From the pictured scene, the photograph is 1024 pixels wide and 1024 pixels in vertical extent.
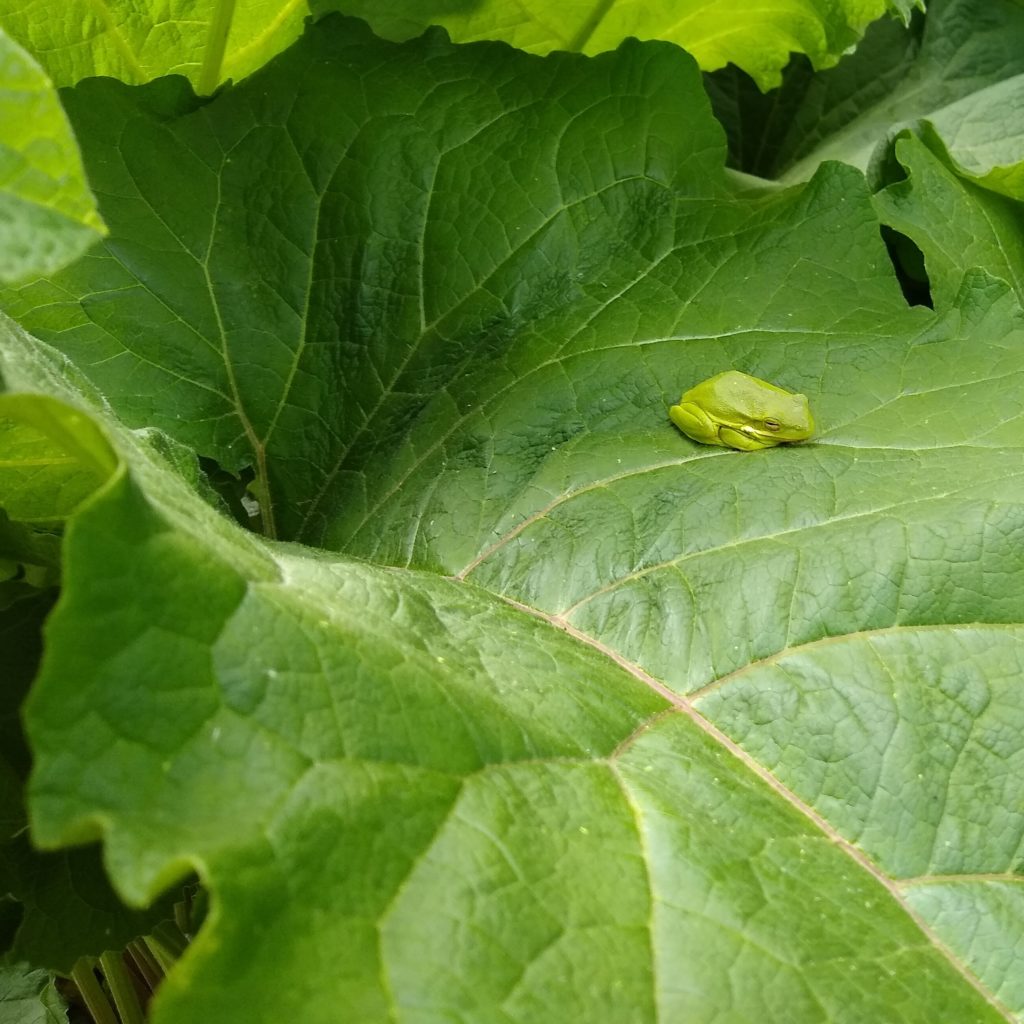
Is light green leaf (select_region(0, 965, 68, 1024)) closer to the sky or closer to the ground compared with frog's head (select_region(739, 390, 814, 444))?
closer to the ground

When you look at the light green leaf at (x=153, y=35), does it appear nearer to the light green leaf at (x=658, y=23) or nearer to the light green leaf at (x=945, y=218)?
the light green leaf at (x=658, y=23)

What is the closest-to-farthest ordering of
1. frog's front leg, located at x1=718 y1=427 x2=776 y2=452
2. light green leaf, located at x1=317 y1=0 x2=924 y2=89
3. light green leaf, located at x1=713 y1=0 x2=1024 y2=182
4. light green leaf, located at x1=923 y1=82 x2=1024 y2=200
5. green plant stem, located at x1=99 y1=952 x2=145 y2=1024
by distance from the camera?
frog's front leg, located at x1=718 y1=427 x2=776 y2=452 → green plant stem, located at x1=99 y1=952 x2=145 y2=1024 → light green leaf, located at x1=317 y1=0 x2=924 y2=89 → light green leaf, located at x1=923 y1=82 x2=1024 y2=200 → light green leaf, located at x1=713 y1=0 x2=1024 y2=182

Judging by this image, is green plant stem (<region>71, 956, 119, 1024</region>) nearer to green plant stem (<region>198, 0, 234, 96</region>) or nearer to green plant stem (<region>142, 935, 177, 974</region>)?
green plant stem (<region>142, 935, 177, 974</region>)

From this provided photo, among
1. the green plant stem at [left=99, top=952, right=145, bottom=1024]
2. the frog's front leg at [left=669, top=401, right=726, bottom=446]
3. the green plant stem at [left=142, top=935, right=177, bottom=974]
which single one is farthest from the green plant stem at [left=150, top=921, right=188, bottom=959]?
the frog's front leg at [left=669, top=401, right=726, bottom=446]

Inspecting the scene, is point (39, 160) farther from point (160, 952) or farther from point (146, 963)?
point (146, 963)

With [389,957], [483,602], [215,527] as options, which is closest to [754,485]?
[483,602]

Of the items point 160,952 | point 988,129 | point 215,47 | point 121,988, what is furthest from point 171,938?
point 988,129

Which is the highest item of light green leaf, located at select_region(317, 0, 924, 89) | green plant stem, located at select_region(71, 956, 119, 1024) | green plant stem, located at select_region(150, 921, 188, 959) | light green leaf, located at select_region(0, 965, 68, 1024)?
light green leaf, located at select_region(317, 0, 924, 89)

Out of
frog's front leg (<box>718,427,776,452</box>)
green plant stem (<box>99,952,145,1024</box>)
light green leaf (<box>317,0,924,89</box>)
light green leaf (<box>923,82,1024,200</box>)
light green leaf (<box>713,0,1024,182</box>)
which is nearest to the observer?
frog's front leg (<box>718,427,776,452</box>)

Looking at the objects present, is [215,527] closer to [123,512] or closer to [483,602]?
[123,512]
